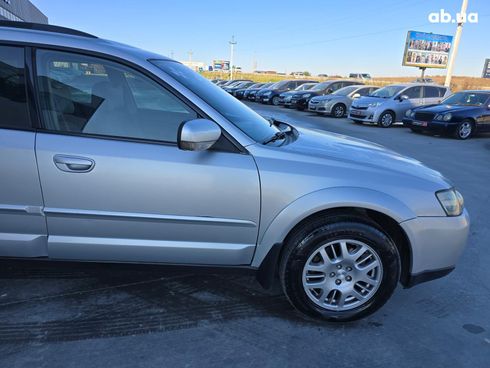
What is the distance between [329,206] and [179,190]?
3.03 ft

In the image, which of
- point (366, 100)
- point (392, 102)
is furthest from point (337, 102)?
point (392, 102)

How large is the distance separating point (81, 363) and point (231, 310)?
1015mm

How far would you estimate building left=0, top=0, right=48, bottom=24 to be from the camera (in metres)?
35.7

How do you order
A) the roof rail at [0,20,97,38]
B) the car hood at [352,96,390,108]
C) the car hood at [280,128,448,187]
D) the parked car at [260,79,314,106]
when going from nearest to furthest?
the roof rail at [0,20,97,38]
the car hood at [280,128,448,187]
the car hood at [352,96,390,108]
the parked car at [260,79,314,106]

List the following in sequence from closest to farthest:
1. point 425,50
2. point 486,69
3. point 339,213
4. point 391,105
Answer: point 339,213
point 391,105
point 425,50
point 486,69

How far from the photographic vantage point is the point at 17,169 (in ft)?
7.81

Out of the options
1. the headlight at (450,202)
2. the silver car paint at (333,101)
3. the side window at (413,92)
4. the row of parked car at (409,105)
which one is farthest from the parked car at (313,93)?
the headlight at (450,202)

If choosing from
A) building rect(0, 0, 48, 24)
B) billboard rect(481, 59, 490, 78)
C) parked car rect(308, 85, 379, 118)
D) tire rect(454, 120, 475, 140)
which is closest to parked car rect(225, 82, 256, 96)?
parked car rect(308, 85, 379, 118)

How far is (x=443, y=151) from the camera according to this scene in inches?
396

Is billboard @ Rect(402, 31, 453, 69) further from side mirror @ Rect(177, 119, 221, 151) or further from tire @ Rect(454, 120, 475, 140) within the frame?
side mirror @ Rect(177, 119, 221, 151)

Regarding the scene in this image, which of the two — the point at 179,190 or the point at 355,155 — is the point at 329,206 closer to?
the point at 355,155

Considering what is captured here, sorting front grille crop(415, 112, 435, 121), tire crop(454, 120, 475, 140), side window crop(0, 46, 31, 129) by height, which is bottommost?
tire crop(454, 120, 475, 140)

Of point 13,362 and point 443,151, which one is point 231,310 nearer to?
point 13,362

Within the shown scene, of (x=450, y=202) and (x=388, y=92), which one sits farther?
(x=388, y=92)
